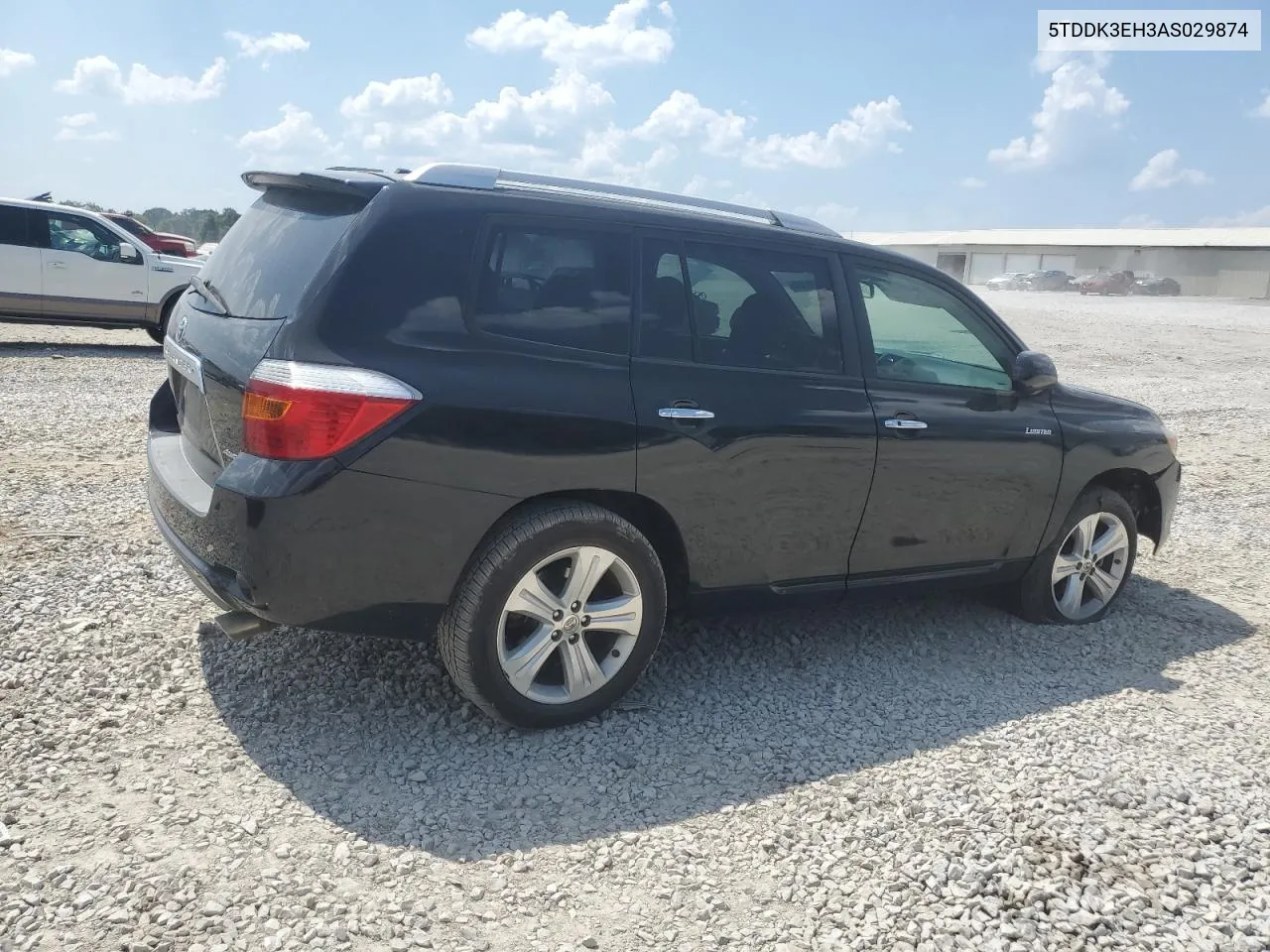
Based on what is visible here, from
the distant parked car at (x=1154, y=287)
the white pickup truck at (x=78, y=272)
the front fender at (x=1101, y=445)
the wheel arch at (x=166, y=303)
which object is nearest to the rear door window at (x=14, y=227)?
the white pickup truck at (x=78, y=272)

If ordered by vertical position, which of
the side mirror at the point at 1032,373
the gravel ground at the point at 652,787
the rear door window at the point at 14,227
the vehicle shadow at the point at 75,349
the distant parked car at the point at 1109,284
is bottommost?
the gravel ground at the point at 652,787

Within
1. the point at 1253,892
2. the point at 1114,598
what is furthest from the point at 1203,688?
the point at 1253,892

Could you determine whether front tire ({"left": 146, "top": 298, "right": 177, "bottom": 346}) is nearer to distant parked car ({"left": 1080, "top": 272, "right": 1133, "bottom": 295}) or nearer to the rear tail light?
the rear tail light

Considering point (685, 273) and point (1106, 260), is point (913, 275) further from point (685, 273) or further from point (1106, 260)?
point (1106, 260)

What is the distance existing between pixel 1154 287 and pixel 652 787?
2351 inches

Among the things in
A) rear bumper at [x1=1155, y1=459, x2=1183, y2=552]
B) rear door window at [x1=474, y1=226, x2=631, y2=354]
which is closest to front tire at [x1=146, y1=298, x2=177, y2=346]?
rear door window at [x1=474, y1=226, x2=631, y2=354]

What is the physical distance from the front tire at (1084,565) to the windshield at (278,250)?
3.60m

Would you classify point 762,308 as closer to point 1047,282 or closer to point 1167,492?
point 1167,492

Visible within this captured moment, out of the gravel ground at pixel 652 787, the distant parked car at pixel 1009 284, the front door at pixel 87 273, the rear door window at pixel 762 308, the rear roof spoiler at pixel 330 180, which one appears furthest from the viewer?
the distant parked car at pixel 1009 284

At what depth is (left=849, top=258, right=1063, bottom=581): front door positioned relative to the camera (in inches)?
169

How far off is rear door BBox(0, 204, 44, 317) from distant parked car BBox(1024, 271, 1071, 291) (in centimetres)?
5449

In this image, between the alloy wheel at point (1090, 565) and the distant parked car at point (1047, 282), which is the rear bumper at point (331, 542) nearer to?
the alloy wheel at point (1090, 565)

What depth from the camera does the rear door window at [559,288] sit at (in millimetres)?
3453

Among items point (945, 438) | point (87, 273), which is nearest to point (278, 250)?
point (945, 438)
